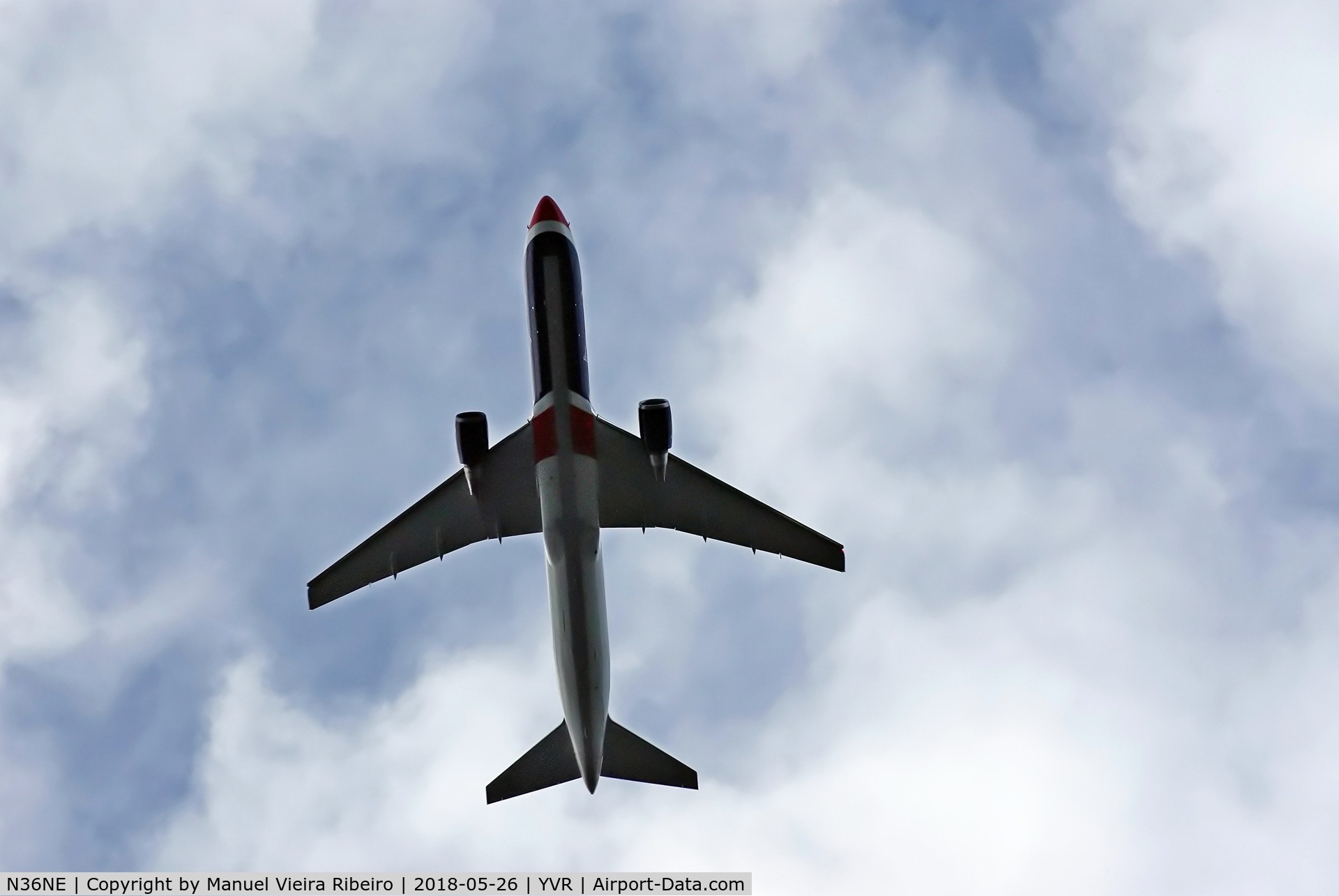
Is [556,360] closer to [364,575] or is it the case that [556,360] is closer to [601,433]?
[601,433]

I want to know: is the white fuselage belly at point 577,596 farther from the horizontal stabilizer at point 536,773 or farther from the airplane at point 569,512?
the horizontal stabilizer at point 536,773

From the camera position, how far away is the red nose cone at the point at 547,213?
111 ft

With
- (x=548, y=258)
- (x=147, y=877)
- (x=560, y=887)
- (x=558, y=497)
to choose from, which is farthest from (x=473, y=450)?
(x=147, y=877)

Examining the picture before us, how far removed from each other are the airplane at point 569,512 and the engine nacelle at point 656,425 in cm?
4

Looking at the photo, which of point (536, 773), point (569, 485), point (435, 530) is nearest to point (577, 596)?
point (569, 485)

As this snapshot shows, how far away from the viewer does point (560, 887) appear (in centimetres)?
3319

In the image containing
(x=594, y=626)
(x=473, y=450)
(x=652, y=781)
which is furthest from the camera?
(x=652, y=781)

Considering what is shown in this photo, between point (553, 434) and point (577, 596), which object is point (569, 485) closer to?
point (553, 434)

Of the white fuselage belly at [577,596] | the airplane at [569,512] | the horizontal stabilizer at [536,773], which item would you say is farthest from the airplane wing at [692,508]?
the horizontal stabilizer at [536,773]

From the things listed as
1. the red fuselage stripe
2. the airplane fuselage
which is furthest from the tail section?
the red fuselage stripe

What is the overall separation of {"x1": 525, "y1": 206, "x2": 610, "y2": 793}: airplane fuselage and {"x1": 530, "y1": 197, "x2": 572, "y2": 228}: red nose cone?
0.13 metres

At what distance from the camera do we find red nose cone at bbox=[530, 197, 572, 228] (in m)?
33.7

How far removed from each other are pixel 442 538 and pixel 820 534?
12032 mm

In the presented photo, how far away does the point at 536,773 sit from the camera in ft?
117
